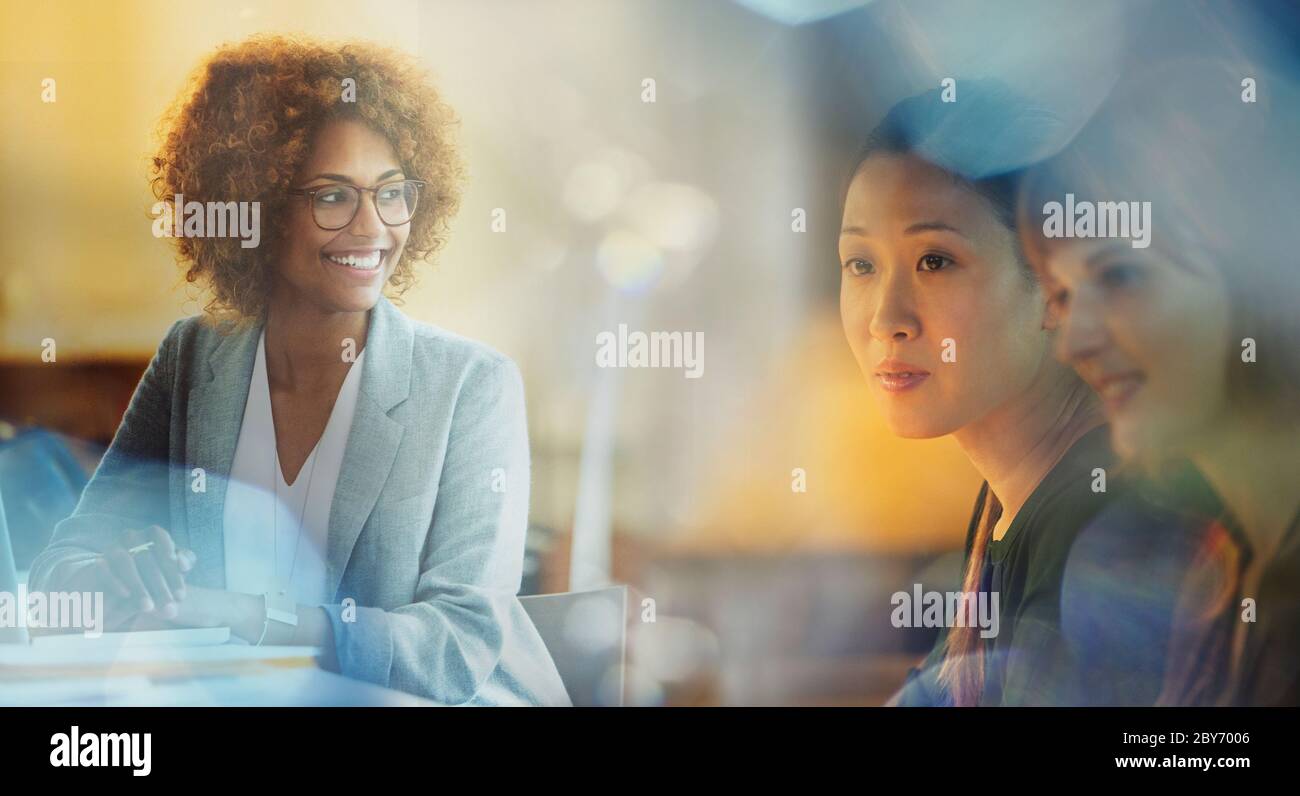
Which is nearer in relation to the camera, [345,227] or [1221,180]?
[345,227]

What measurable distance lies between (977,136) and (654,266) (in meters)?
0.86

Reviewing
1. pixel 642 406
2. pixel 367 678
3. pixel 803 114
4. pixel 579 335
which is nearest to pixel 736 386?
pixel 642 406

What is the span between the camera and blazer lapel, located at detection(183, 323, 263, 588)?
2.58m

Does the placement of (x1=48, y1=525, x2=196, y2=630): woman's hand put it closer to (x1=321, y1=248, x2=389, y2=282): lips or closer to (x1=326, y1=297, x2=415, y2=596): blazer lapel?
(x1=326, y1=297, x2=415, y2=596): blazer lapel

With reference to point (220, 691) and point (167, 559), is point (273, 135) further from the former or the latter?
point (220, 691)

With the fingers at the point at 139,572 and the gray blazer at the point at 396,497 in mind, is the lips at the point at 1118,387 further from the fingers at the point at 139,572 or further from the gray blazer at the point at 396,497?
the fingers at the point at 139,572

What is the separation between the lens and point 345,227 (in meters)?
2.57

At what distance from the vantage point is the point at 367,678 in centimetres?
259

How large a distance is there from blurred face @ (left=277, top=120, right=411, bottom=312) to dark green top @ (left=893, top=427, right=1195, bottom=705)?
171cm

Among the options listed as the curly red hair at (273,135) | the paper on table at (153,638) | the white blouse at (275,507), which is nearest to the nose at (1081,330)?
the curly red hair at (273,135)

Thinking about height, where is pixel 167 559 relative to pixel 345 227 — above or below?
below

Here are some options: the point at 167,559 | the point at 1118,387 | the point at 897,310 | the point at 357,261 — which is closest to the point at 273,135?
the point at 357,261

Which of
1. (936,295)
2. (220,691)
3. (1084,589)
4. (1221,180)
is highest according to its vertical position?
(1221,180)

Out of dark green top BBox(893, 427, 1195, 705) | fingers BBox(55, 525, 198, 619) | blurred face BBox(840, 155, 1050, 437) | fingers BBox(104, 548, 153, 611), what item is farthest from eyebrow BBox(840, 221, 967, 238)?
fingers BBox(104, 548, 153, 611)
